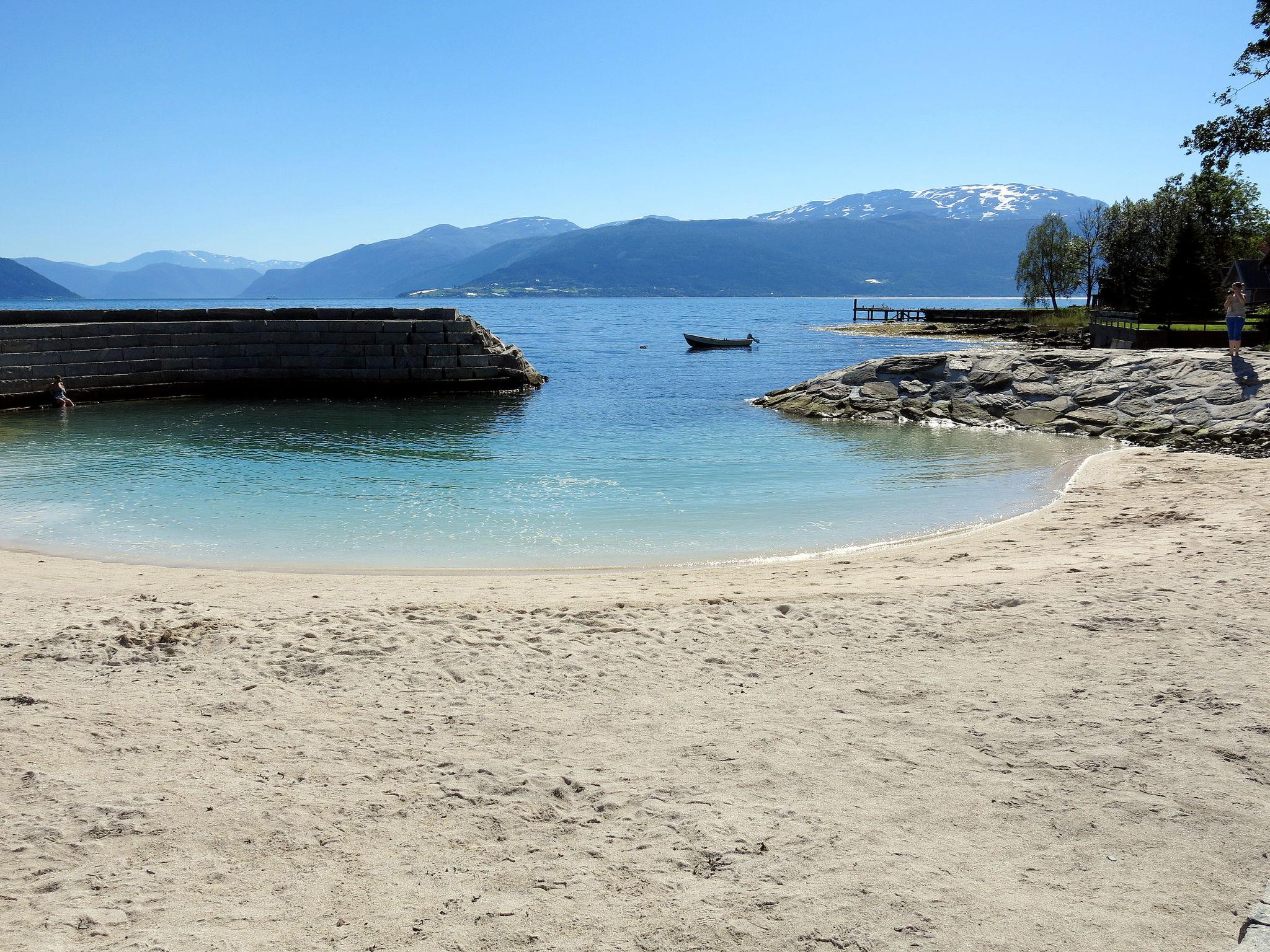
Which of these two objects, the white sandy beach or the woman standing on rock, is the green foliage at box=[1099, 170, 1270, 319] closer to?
the woman standing on rock

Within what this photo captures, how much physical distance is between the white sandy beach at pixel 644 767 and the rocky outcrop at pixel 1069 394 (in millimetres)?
12578

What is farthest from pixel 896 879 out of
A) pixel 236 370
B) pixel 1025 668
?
pixel 236 370

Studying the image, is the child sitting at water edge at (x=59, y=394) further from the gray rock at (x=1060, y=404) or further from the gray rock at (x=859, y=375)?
the gray rock at (x=1060, y=404)

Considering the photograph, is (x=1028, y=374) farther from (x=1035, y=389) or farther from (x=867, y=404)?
(x=867, y=404)

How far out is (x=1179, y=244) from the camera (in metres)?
44.8

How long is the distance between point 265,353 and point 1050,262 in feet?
249

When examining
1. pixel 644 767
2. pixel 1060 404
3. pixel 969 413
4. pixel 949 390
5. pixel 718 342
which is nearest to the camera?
pixel 644 767

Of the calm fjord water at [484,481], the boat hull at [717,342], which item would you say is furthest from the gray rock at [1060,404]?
the boat hull at [717,342]

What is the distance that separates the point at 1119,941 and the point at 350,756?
3.69 m

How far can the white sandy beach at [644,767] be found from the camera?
3477 mm

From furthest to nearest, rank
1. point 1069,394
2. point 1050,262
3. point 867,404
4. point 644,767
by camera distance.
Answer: point 1050,262 < point 867,404 < point 1069,394 < point 644,767

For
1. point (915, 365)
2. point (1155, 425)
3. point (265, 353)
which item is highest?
point (265, 353)

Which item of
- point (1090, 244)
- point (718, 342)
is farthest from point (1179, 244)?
point (1090, 244)

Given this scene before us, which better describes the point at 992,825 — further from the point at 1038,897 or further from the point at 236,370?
the point at 236,370
